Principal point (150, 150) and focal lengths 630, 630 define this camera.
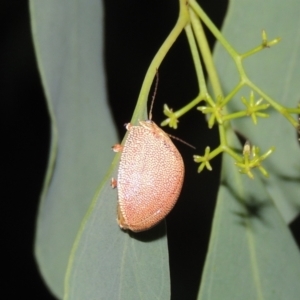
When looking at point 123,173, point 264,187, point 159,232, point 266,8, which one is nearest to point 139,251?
point 159,232

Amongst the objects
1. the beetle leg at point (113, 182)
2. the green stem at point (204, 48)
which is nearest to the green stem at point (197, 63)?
the green stem at point (204, 48)

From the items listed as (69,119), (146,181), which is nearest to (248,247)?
(146,181)

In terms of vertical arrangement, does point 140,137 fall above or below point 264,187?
above

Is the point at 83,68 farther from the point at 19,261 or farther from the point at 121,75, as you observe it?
the point at 19,261

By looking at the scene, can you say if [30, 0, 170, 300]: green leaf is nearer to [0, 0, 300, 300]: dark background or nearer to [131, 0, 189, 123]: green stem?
[131, 0, 189, 123]: green stem

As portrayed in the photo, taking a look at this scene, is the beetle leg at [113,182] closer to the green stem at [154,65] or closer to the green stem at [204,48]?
the green stem at [154,65]

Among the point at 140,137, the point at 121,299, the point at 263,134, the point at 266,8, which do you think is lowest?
the point at 121,299

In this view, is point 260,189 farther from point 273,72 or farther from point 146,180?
point 146,180
